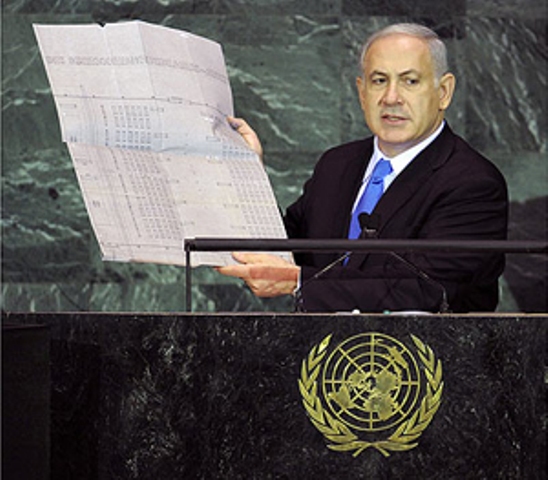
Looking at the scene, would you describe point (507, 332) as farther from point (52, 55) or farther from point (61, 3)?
point (61, 3)

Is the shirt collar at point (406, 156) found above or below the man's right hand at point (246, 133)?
below

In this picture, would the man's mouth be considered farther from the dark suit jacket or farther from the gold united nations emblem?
the gold united nations emblem

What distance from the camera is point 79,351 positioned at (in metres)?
2.62

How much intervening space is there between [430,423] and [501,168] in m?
2.88

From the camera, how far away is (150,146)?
3.14 metres

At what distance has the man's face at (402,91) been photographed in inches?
155

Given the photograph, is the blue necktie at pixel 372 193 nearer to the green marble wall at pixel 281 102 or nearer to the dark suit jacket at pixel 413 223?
the dark suit jacket at pixel 413 223

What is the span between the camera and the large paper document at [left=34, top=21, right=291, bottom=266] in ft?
9.85

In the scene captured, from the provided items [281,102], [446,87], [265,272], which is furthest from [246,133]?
[281,102]

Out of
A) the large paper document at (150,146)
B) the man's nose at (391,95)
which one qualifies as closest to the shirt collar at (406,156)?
the man's nose at (391,95)

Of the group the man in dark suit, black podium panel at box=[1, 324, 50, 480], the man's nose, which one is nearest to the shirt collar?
the man in dark suit

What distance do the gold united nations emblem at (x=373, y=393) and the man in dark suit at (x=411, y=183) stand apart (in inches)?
37.7

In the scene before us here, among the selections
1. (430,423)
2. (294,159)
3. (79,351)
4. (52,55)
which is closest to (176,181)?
(52,55)

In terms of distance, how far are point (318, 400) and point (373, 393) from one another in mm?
102
